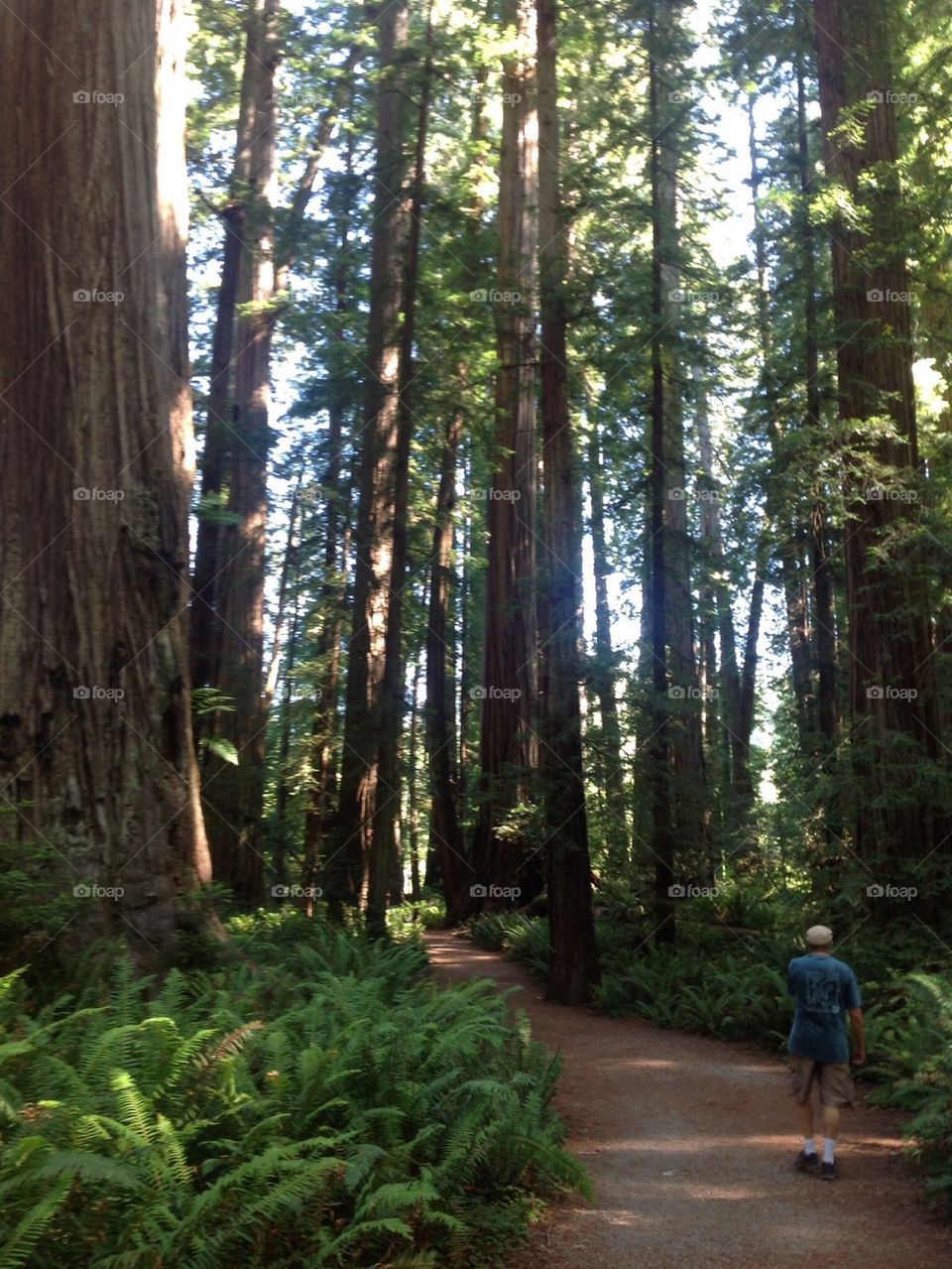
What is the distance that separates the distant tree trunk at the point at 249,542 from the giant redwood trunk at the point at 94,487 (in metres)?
6.50

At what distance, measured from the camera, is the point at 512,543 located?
2056cm

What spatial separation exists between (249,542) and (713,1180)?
11.7m

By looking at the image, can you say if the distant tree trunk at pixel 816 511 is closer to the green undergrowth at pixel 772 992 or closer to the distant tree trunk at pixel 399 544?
the green undergrowth at pixel 772 992

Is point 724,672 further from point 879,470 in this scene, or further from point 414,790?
point 879,470

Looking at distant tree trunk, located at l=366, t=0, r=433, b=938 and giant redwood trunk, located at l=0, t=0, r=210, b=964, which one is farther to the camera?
distant tree trunk, located at l=366, t=0, r=433, b=938

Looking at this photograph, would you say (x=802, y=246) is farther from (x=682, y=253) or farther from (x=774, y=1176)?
(x=774, y=1176)

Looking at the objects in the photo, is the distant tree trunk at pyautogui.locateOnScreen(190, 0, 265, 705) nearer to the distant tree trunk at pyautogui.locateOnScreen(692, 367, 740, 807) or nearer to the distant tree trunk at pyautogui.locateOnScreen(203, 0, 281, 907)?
the distant tree trunk at pyautogui.locateOnScreen(203, 0, 281, 907)

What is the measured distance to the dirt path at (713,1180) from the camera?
611 cm

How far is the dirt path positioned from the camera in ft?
20.1

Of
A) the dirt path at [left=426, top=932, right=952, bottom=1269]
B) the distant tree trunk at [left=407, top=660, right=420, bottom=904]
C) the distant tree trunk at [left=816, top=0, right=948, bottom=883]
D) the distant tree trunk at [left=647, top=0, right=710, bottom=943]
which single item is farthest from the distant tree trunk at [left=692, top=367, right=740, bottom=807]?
the dirt path at [left=426, top=932, right=952, bottom=1269]

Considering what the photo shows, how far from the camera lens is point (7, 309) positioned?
27.8 ft

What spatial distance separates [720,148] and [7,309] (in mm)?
11520

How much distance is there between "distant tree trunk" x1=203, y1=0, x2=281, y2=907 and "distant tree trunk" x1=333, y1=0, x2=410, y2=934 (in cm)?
162

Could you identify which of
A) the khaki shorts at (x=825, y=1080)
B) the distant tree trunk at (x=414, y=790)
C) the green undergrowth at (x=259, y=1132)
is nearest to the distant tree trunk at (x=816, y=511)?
the khaki shorts at (x=825, y=1080)
